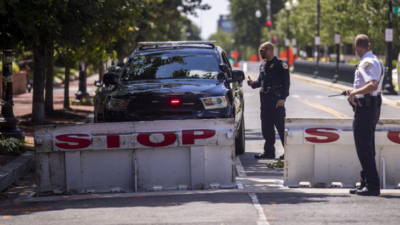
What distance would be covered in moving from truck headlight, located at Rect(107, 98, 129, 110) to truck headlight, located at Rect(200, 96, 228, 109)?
117 cm

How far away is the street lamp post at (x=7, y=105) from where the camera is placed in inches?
603

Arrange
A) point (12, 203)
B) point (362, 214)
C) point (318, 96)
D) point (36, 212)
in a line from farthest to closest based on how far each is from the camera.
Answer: point (318, 96) → point (12, 203) → point (36, 212) → point (362, 214)

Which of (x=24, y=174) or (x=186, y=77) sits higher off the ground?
(x=186, y=77)

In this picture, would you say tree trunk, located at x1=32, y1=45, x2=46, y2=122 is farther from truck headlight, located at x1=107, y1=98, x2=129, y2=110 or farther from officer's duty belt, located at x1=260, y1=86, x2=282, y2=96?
officer's duty belt, located at x1=260, y1=86, x2=282, y2=96

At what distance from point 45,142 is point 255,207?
9.93 feet

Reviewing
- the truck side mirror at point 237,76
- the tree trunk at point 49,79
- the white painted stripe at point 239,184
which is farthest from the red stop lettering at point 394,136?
the tree trunk at point 49,79

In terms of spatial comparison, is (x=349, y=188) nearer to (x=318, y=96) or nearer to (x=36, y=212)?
(x=36, y=212)

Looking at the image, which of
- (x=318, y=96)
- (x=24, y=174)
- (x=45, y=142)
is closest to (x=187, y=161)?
(x=45, y=142)

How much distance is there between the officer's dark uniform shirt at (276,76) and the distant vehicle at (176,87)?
1.38 feet

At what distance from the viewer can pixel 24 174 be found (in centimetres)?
1242

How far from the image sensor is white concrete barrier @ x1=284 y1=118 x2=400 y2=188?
10109 millimetres

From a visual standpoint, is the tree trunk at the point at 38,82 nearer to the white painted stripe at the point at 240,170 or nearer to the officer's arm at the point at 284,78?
the white painted stripe at the point at 240,170

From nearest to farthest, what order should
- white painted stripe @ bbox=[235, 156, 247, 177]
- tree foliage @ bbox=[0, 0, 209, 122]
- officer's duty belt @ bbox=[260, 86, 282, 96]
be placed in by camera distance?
white painted stripe @ bbox=[235, 156, 247, 177]
officer's duty belt @ bbox=[260, 86, 282, 96]
tree foliage @ bbox=[0, 0, 209, 122]

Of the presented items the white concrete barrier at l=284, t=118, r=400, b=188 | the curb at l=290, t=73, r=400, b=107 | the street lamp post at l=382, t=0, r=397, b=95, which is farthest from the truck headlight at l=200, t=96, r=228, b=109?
the street lamp post at l=382, t=0, r=397, b=95
